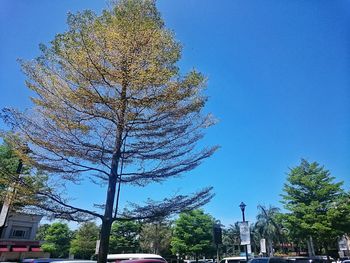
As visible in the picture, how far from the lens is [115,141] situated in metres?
9.23

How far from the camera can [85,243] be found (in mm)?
41094

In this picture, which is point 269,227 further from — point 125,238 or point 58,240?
point 58,240

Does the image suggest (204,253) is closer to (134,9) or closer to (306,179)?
(306,179)

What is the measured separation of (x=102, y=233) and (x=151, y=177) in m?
2.31

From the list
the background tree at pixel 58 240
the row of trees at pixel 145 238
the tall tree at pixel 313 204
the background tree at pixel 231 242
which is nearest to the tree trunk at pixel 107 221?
the tall tree at pixel 313 204

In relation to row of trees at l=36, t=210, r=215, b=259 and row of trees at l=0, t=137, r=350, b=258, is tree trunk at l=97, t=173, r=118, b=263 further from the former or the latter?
row of trees at l=36, t=210, r=215, b=259

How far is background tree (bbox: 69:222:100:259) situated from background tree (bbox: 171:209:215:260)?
503 inches

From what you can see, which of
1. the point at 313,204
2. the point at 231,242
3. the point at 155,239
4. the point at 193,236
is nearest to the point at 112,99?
the point at 313,204

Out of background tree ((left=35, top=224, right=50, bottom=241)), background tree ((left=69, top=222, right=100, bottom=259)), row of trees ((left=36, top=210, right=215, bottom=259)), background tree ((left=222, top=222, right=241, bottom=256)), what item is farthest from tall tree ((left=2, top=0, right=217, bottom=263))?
background tree ((left=222, top=222, right=241, bottom=256))

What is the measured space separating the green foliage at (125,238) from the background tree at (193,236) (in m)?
8.01

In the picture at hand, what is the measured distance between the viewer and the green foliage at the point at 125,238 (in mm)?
45141

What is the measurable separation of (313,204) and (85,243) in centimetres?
3315

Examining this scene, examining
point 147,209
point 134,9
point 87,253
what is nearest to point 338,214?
point 147,209

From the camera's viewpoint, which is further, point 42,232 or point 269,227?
point 42,232
